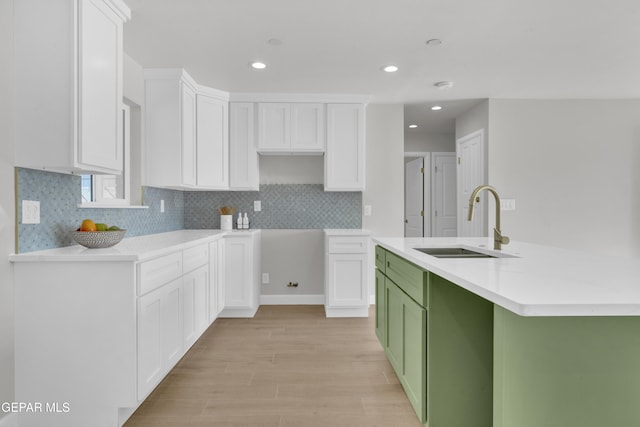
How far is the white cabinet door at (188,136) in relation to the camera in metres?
3.30

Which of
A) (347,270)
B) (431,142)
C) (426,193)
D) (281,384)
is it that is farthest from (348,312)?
(431,142)

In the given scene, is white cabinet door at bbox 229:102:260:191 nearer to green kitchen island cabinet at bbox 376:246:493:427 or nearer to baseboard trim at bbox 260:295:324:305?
baseboard trim at bbox 260:295:324:305

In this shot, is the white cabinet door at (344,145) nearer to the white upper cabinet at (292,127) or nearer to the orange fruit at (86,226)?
the white upper cabinet at (292,127)

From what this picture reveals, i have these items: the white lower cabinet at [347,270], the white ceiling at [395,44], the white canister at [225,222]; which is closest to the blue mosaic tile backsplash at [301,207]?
the white canister at [225,222]

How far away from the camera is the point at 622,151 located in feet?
13.9

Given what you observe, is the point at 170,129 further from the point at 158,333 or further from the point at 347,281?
the point at 347,281

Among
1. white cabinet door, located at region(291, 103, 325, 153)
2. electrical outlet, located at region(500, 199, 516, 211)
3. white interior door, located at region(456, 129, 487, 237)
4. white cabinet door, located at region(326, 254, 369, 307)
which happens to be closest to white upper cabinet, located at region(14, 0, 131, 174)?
white cabinet door, located at region(291, 103, 325, 153)

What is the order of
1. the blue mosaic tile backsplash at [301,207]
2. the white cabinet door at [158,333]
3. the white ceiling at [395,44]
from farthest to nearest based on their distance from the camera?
the blue mosaic tile backsplash at [301,207]
the white ceiling at [395,44]
the white cabinet door at [158,333]

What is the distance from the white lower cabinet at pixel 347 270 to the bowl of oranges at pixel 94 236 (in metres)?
2.10

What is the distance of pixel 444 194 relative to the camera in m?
6.38

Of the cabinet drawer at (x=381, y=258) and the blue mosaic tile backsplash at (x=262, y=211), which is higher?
the blue mosaic tile backsplash at (x=262, y=211)

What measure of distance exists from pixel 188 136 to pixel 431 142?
14.4 ft

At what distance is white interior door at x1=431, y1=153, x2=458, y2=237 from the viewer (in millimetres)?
6285

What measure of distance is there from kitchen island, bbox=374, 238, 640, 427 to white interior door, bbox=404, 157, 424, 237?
15.9ft
